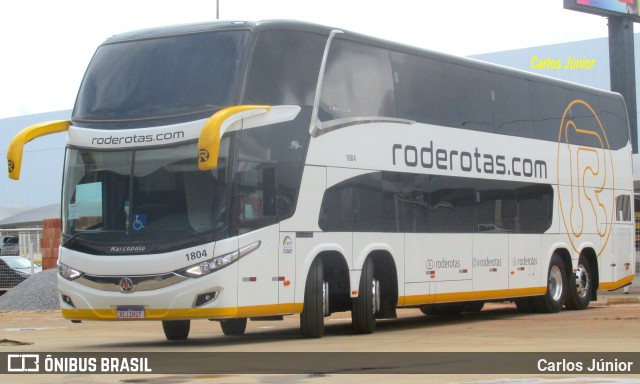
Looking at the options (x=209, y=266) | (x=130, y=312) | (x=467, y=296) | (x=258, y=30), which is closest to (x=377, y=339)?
(x=209, y=266)

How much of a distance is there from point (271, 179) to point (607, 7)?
25778mm

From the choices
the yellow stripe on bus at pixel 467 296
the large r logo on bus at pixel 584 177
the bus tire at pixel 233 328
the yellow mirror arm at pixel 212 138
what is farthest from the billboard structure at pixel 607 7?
the yellow mirror arm at pixel 212 138

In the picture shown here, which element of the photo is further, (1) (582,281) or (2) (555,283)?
(1) (582,281)

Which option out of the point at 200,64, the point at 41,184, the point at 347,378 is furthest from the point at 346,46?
the point at 41,184

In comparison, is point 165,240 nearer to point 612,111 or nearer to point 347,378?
point 347,378

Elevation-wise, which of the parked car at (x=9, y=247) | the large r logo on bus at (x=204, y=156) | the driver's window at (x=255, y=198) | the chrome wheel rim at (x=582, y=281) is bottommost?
the chrome wheel rim at (x=582, y=281)

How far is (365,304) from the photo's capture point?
58.5 feet

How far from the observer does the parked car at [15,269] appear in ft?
106

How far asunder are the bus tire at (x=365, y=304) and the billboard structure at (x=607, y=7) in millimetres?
22763

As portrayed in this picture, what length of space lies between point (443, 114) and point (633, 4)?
22.6 m

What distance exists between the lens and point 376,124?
18.2 m

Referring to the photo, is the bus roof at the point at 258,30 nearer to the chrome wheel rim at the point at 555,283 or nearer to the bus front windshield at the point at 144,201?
the bus front windshield at the point at 144,201

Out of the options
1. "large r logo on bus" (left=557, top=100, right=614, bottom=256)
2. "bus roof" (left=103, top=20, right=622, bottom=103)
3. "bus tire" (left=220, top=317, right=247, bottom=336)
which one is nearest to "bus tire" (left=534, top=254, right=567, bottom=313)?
"large r logo on bus" (left=557, top=100, right=614, bottom=256)

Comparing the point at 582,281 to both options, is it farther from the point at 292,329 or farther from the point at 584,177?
the point at 292,329
